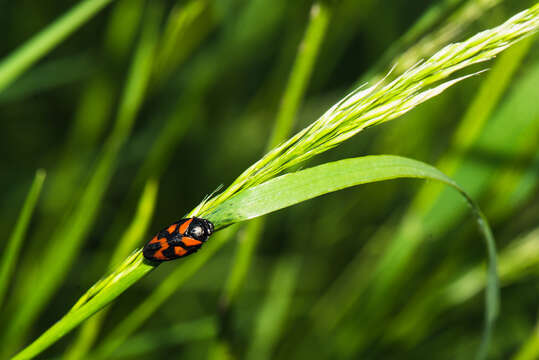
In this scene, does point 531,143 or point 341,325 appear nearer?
point 531,143

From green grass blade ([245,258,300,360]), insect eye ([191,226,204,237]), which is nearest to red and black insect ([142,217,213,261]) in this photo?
insect eye ([191,226,204,237])

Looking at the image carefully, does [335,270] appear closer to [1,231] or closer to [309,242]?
[309,242]

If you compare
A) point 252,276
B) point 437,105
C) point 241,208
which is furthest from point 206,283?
point 241,208

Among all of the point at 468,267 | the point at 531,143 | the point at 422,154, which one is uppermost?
the point at 422,154

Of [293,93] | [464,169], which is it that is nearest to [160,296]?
[293,93]

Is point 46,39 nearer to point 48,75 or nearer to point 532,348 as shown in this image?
point 48,75

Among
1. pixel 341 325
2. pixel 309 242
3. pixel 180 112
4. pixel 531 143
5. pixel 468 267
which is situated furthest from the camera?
pixel 309 242
